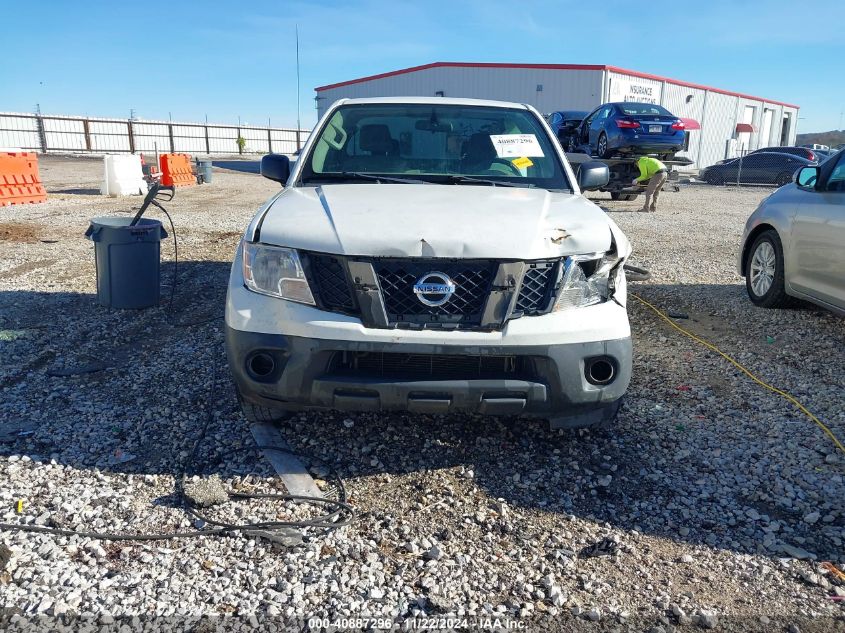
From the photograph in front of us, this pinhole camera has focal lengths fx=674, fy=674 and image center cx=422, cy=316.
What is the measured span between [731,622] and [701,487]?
934 mm

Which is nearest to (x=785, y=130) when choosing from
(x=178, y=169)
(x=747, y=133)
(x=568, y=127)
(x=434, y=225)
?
(x=747, y=133)

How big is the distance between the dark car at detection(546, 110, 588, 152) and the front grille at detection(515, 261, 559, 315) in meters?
14.9

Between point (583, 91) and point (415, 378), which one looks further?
point (583, 91)

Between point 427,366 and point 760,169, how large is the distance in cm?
2582

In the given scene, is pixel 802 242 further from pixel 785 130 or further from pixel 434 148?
pixel 785 130

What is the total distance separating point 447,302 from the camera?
115 inches

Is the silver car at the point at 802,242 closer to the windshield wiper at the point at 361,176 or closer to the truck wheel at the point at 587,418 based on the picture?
the truck wheel at the point at 587,418

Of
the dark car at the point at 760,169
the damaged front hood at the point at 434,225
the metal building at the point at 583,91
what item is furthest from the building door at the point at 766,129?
the damaged front hood at the point at 434,225

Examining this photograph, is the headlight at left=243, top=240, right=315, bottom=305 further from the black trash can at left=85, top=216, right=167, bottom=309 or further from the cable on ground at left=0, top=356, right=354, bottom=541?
the black trash can at left=85, top=216, right=167, bottom=309

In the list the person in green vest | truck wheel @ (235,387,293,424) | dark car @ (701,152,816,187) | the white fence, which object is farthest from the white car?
the white fence

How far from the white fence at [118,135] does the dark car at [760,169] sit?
25.2 meters

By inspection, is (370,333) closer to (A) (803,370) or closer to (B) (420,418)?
(B) (420,418)

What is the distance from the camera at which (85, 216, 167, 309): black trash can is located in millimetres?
5684

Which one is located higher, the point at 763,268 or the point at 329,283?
the point at 329,283
